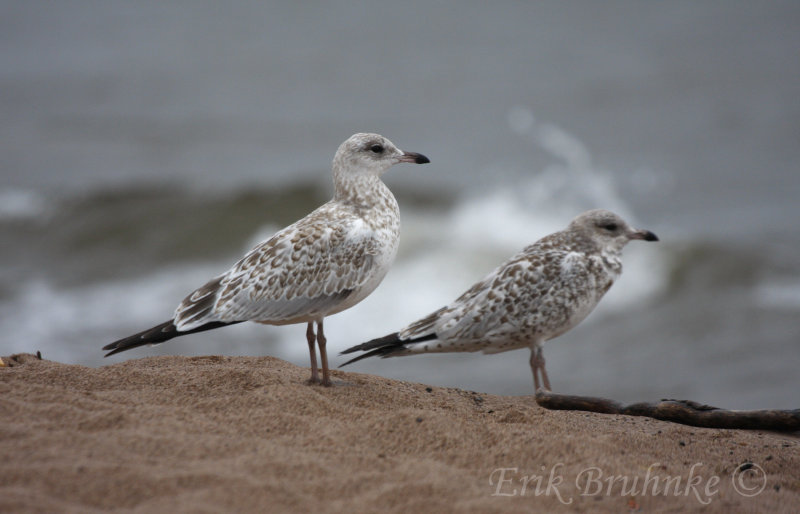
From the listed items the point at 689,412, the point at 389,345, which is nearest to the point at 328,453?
the point at 389,345

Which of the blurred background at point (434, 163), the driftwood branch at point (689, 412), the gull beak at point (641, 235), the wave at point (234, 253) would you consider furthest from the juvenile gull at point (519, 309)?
the wave at point (234, 253)

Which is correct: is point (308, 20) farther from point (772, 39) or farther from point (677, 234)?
point (677, 234)

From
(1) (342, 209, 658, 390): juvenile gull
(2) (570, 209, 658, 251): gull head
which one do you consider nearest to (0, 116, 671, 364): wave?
(1) (342, 209, 658, 390): juvenile gull

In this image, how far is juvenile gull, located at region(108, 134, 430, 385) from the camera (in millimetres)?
4969

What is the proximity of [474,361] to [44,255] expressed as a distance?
7480 mm

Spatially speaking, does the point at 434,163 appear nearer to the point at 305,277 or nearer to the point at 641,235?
the point at 641,235

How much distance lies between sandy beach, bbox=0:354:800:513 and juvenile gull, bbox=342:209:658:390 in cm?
88

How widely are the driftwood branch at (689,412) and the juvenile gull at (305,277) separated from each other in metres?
1.31

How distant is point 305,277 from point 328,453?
1.70m

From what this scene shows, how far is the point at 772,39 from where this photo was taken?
2020 cm

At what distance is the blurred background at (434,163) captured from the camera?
427 inches

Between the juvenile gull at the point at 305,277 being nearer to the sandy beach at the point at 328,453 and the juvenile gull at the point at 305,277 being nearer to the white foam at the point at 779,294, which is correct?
the sandy beach at the point at 328,453

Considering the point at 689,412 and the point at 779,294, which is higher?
the point at 779,294

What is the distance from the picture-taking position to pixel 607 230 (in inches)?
239
